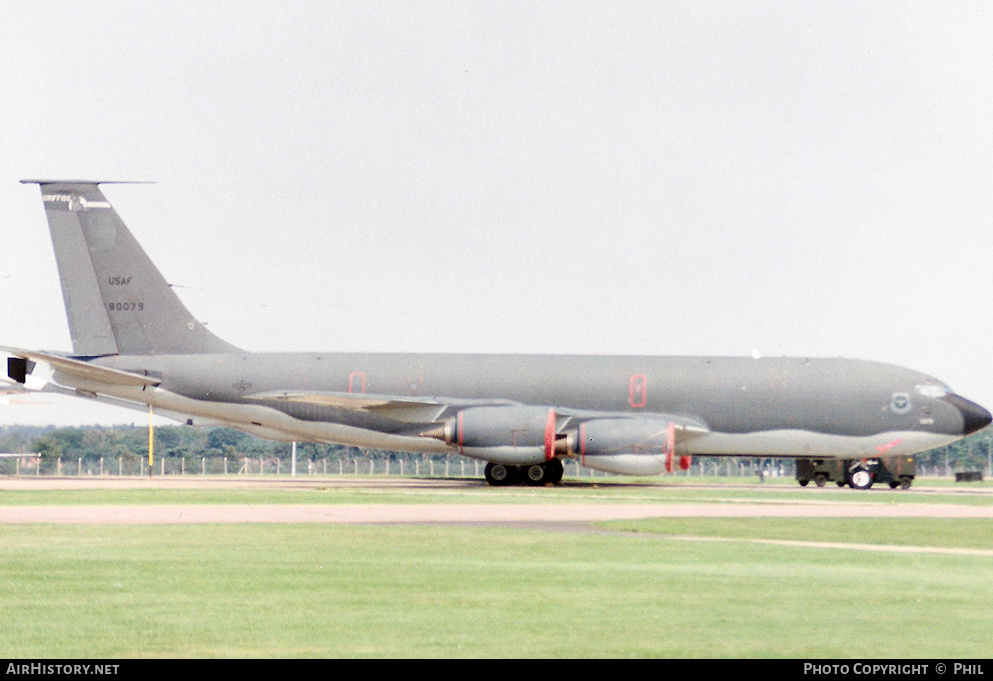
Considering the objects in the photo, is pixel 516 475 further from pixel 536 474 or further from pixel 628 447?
pixel 628 447

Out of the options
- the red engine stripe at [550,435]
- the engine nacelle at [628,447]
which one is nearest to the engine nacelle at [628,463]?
the engine nacelle at [628,447]

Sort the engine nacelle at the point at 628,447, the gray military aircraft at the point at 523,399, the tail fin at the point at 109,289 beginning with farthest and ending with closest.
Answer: the tail fin at the point at 109,289 < the gray military aircraft at the point at 523,399 < the engine nacelle at the point at 628,447

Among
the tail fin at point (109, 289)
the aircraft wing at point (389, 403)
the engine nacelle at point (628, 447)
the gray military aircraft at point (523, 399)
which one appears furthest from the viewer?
the tail fin at point (109, 289)

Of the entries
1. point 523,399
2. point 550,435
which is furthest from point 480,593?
point 523,399

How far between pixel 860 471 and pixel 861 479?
40cm

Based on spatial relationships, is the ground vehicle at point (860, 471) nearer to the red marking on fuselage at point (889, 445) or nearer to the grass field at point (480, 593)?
the red marking on fuselage at point (889, 445)

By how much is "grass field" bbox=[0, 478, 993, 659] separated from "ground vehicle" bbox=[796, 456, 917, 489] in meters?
28.2

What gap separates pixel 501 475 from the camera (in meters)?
49.9

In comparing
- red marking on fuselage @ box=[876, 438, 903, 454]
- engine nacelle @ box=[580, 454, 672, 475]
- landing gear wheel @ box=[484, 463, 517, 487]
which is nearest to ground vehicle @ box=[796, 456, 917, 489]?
red marking on fuselage @ box=[876, 438, 903, 454]

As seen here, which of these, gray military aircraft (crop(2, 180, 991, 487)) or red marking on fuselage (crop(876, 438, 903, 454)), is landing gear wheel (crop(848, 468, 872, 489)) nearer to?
gray military aircraft (crop(2, 180, 991, 487))

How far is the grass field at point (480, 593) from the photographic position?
11.7m

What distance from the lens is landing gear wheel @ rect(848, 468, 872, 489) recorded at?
5247 centimetres
